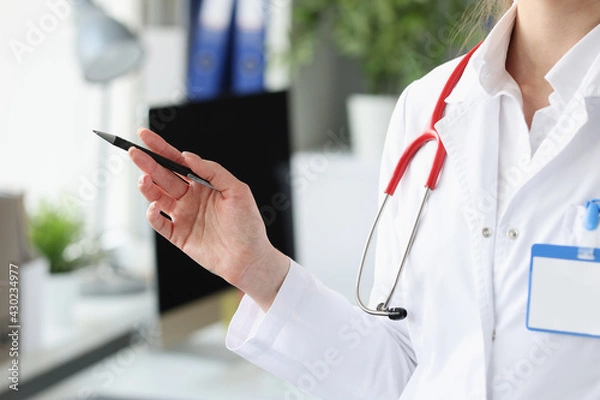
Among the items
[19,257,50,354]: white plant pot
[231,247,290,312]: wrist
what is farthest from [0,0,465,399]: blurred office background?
[231,247,290,312]: wrist

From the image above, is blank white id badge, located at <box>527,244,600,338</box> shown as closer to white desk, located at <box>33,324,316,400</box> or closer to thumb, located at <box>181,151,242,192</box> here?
thumb, located at <box>181,151,242,192</box>

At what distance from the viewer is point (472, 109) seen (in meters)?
1.03

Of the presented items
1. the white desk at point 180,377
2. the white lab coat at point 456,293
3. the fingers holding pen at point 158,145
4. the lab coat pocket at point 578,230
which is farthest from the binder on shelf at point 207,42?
the lab coat pocket at point 578,230

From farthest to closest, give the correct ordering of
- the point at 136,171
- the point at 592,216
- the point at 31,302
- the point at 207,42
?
the point at 207,42
the point at 136,171
the point at 31,302
the point at 592,216

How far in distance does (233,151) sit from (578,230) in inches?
47.3

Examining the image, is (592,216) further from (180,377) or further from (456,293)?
(180,377)

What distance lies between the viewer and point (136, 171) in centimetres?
272

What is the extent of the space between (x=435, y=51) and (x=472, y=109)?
1403mm

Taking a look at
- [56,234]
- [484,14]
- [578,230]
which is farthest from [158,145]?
[56,234]

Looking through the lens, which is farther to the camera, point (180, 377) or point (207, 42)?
point (207, 42)

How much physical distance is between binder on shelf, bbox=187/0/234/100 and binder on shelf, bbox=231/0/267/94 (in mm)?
37

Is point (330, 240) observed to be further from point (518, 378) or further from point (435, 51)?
point (518, 378)

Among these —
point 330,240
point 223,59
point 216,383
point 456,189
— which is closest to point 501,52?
point 456,189

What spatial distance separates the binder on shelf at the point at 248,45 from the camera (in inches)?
113
